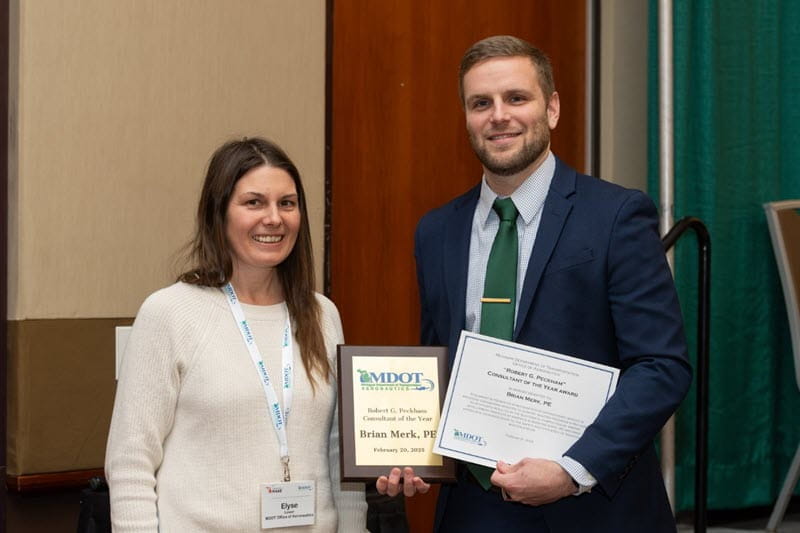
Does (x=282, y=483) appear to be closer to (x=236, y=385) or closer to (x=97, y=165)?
(x=236, y=385)

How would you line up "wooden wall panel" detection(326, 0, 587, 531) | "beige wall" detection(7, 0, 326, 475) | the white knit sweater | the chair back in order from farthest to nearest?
the chair back, "wooden wall panel" detection(326, 0, 587, 531), "beige wall" detection(7, 0, 326, 475), the white knit sweater

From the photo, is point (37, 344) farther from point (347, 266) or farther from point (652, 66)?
point (652, 66)

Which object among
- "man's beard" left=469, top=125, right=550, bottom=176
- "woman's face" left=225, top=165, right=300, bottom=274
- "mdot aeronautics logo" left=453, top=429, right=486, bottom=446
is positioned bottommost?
"mdot aeronautics logo" left=453, top=429, right=486, bottom=446

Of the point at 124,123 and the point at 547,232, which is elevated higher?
the point at 124,123

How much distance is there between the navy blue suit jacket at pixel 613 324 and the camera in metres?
2.05

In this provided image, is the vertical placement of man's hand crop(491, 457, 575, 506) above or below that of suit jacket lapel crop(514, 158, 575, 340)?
below

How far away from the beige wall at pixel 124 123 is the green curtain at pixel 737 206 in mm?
1670

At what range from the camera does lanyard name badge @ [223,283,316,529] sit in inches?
83.7

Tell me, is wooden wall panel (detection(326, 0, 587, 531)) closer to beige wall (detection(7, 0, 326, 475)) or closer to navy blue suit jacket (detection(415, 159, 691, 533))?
beige wall (detection(7, 0, 326, 475))

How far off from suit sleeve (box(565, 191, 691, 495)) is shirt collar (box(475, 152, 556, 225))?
0.60ft

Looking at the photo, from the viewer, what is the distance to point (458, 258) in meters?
2.27

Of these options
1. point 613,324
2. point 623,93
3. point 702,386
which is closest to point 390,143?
point 623,93

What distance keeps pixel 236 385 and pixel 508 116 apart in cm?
80

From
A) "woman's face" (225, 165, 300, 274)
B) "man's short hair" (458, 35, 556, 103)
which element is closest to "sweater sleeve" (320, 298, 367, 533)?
"woman's face" (225, 165, 300, 274)
